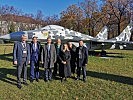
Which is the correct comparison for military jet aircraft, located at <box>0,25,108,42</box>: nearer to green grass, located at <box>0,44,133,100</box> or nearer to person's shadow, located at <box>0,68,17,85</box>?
person's shadow, located at <box>0,68,17,85</box>

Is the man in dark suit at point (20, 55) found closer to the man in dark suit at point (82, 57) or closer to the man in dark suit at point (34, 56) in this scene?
the man in dark suit at point (34, 56)

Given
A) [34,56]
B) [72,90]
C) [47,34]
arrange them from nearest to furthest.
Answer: [72,90] < [34,56] < [47,34]

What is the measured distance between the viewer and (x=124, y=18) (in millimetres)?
53156

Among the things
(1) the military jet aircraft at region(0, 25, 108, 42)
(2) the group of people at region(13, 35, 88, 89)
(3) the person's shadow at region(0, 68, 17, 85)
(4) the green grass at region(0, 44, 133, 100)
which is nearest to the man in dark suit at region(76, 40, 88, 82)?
(2) the group of people at region(13, 35, 88, 89)

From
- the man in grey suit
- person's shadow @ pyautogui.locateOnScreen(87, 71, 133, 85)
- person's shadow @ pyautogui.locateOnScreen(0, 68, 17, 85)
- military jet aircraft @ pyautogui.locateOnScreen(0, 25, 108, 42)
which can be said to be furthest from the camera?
military jet aircraft @ pyautogui.locateOnScreen(0, 25, 108, 42)

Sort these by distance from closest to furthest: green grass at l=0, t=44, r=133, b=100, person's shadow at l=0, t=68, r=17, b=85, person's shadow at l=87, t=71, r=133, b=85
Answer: green grass at l=0, t=44, r=133, b=100 → person's shadow at l=0, t=68, r=17, b=85 → person's shadow at l=87, t=71, r=133, b=85

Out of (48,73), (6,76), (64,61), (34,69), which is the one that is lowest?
(6,76)

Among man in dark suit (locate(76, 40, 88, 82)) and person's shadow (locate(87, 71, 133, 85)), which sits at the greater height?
man in dark suit (locate(76, 40, 88, 82))

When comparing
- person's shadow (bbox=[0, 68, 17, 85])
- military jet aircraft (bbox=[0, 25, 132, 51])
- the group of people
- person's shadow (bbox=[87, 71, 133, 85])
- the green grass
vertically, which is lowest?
the green grass

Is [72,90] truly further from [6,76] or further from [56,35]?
[56,35]

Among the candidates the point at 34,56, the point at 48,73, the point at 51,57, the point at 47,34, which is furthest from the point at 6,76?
the point at 47,34

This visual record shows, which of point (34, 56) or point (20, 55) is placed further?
point (34, 56)

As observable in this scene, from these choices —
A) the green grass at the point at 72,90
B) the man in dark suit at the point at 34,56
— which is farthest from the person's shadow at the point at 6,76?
the man in dark suit at the point at 34,56

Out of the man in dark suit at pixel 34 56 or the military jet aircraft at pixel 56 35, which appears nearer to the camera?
the man in dark suit at pixel 34 56
